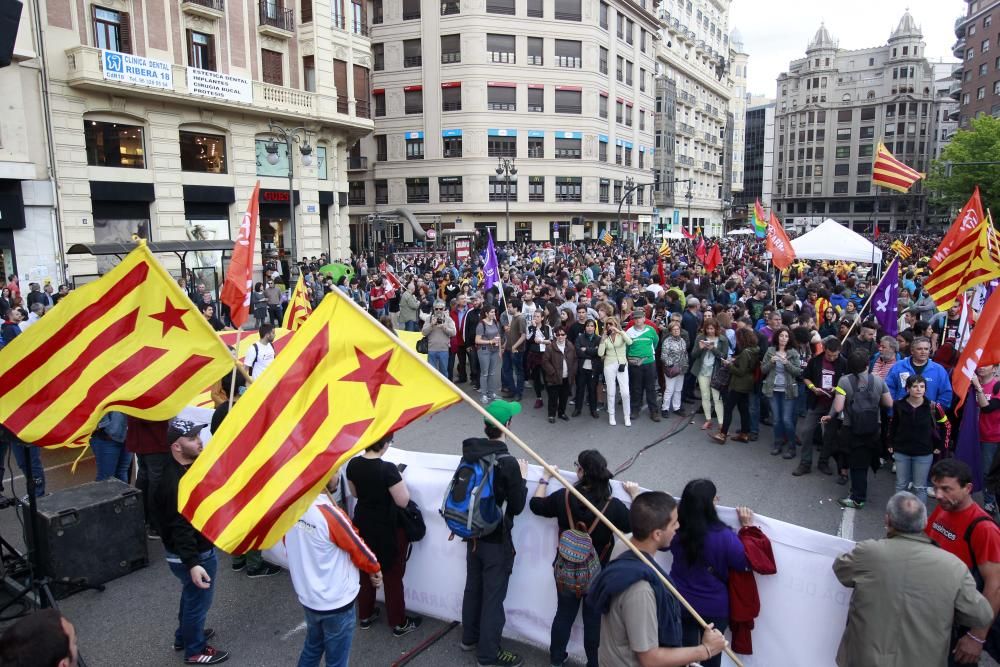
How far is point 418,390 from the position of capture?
3367mm

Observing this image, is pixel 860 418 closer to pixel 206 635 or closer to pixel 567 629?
pixel 567 629

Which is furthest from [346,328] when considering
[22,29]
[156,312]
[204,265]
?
[22,29]

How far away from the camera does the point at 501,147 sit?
48594mm

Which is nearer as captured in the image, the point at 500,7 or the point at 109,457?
the point at 109,457

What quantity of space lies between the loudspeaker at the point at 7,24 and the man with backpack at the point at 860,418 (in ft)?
24.9

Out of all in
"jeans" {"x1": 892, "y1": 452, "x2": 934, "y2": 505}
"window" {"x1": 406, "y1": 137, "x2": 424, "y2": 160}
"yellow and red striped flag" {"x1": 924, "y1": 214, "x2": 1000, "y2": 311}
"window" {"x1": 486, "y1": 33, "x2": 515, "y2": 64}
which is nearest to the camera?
"jeans" {"x1": 892, "y1": 452, "x2": 934, "y2": 505}

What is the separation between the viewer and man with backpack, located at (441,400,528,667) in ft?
13.6

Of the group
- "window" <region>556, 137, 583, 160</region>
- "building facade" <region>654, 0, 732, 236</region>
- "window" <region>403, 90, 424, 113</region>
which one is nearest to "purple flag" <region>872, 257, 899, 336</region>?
"window" <region>556, 137, 583, 160</region>

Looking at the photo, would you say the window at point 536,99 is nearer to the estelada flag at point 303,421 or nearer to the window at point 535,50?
the window at point 535,50

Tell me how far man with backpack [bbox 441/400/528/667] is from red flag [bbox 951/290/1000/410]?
3826mm

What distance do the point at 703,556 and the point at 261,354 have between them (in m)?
6.42

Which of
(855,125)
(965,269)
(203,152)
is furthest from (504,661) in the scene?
(855,125)

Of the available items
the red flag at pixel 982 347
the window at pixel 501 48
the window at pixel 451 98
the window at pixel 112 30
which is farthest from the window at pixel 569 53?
the red flag at pixel 982 347

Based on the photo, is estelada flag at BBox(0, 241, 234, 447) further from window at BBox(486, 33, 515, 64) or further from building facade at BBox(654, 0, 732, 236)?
building facade at BBox(654, 0, 732, 236)
